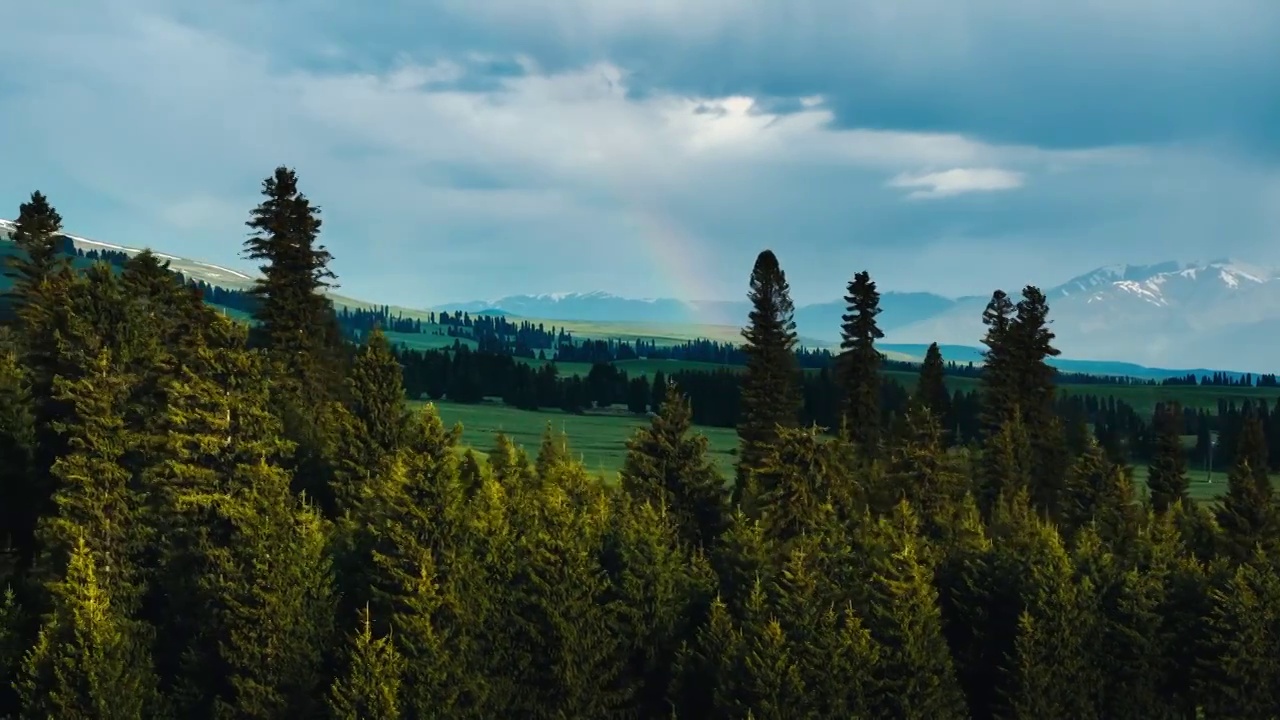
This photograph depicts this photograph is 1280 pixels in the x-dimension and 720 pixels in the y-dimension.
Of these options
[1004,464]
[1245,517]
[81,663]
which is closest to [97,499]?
[81,663]

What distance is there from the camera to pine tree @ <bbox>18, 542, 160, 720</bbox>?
55844mm

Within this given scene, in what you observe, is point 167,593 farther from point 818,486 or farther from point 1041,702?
point 1041,702

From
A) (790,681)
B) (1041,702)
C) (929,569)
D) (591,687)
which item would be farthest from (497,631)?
(1041,702)

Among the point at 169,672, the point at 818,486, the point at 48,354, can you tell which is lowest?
the point at 169,672

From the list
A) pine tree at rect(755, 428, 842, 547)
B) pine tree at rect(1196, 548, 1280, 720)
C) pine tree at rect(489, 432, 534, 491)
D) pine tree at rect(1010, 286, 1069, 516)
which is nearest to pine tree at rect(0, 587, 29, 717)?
pine tree at rect(489, 432, 534, 491)

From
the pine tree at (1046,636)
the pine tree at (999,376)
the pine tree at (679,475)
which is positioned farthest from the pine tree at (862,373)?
the pine tree at (1046,636)

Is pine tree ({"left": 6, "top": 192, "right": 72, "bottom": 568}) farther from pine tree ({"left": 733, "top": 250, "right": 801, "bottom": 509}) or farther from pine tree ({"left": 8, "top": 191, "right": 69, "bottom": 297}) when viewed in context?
pine tree ({"left": 733, "top": 250, "right": 801, "bottom": 509})

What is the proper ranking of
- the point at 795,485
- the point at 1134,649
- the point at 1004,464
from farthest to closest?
the point at 1004,464, the point at 795,485, the point at 1134,649

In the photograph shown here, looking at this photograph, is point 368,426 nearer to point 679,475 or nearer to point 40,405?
point 40,405

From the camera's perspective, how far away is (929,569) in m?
66.8

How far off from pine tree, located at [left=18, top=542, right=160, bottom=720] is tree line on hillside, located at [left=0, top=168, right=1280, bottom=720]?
0.16 m

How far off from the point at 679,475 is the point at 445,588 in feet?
91.8

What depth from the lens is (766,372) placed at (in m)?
99.3

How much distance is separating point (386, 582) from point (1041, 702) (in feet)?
115
